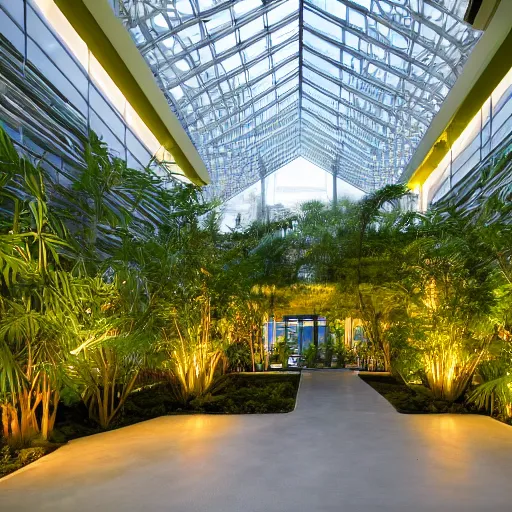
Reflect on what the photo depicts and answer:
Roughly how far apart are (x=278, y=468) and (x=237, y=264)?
192 inches

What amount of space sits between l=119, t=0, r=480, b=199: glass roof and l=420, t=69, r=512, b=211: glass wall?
800mm

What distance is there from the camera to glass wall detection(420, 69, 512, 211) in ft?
27.4

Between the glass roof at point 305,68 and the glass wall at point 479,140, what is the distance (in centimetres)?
80

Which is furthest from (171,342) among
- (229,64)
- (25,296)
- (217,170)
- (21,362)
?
(217,170)

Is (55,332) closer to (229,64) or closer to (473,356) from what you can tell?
(473,356)

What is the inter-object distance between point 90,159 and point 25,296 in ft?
4.71

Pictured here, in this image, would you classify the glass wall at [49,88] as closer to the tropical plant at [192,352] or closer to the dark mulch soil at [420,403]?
the tropical plant at [192,352]

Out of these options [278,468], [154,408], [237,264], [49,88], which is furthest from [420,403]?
[49,88]

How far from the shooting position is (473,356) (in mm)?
6789

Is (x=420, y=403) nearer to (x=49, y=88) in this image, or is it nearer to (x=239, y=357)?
(x=239, y=357)

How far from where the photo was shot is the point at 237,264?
339 inches

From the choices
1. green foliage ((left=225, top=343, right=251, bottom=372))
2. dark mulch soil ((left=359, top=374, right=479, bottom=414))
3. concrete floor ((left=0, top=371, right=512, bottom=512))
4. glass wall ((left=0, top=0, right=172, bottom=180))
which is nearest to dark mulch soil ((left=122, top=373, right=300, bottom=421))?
concrete floor ((left=0, top=371, right=512, bottom=512))

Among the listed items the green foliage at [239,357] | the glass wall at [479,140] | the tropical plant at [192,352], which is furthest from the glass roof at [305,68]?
the green foliage at [239,357]

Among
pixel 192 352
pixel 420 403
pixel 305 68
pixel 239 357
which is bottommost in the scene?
pixel 420 403
